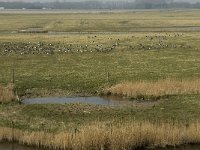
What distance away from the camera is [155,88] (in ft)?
112

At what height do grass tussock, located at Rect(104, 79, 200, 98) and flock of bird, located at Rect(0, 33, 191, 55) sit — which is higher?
grass tussock, located at Rect(104, 79, 200, 98)

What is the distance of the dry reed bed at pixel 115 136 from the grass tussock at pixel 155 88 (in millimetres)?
9222

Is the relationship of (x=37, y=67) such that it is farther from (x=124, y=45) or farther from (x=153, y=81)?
(x=124, y=45)

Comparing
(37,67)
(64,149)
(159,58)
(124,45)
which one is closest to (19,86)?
(37,67)

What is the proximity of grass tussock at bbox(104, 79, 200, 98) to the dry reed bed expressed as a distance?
9.22 metres

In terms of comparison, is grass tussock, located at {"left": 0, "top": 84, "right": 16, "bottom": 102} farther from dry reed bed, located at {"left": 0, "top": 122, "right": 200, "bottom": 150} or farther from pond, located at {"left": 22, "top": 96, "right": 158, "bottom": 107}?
dry reed bed, located at {"left": 0, "top": 122, "right": 200, "bottom": 150}

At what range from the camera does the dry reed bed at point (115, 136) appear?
22.2 m

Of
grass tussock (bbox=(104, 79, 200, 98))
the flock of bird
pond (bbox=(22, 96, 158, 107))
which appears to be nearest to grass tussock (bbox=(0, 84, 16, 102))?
pond (bbox=(22, 96, 158, 107))

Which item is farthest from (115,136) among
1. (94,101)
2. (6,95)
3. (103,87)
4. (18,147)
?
(103,87)

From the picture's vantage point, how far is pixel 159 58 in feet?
181

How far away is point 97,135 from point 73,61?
1243 inches

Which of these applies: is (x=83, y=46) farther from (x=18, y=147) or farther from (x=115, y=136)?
(x=115, y=136)

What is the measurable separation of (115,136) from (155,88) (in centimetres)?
1257

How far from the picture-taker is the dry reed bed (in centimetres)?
2225
